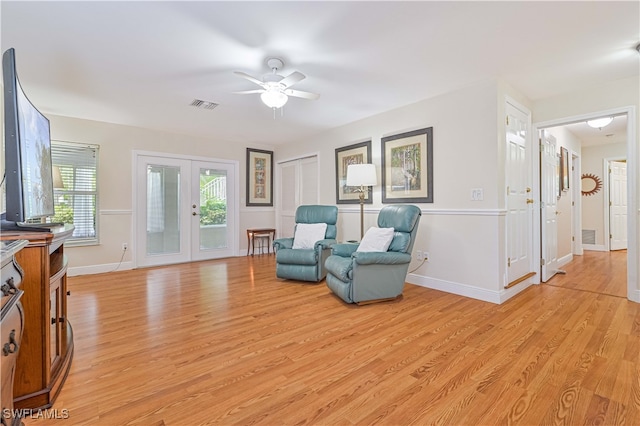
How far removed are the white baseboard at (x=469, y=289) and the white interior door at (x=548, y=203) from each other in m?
0.54

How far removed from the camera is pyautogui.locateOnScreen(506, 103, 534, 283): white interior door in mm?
3197

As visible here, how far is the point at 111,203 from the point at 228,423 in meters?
4.41

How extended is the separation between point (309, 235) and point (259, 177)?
262 centimetres

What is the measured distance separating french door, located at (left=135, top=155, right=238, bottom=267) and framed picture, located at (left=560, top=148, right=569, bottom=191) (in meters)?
5.69

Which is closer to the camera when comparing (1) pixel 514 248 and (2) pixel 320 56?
(2) pixel 320 56

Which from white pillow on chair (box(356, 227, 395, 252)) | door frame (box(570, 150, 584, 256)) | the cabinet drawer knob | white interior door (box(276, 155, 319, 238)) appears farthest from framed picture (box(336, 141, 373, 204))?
door frame (box(570, 150, 584, 256))

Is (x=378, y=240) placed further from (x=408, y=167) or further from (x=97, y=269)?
(x=97, y=269)

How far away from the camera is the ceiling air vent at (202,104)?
3.63 m

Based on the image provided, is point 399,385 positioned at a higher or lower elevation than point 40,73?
lower

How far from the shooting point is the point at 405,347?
6.72 feet

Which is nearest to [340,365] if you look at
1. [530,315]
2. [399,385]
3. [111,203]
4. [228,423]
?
[399,385]

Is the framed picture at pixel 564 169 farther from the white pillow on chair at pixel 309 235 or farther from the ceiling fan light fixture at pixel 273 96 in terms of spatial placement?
the ceiling fan light fixture at pixel 273 96

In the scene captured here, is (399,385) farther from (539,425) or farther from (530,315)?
(530,315)

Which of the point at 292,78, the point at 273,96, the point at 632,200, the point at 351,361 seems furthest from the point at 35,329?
the point at 632,200
